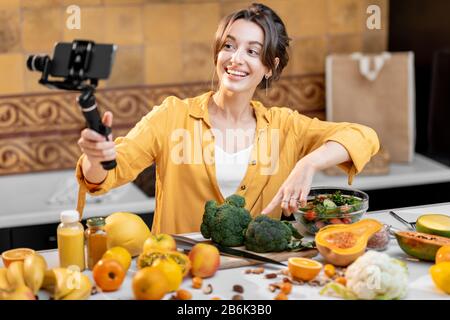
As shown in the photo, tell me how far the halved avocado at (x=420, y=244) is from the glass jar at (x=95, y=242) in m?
0.69

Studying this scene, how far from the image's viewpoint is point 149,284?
1.56 metres

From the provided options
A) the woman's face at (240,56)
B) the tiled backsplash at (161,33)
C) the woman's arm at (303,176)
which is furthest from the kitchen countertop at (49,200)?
the woman's arm at (303,176)

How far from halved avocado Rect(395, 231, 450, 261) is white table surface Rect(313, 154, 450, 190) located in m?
1.45

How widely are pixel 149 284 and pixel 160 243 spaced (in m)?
0.19

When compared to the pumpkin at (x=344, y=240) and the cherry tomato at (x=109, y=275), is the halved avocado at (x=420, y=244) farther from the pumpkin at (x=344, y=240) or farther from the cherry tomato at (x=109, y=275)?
the cherry tomato at (x=109, y=275)

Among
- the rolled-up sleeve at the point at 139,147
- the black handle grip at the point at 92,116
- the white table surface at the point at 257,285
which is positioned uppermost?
the black handle grip at the point at 92,116

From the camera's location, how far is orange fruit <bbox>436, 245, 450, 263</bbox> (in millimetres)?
1750

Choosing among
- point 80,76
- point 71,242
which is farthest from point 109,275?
point 80,76

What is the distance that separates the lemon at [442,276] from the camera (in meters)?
1.63

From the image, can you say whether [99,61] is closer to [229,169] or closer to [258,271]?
[258,271]

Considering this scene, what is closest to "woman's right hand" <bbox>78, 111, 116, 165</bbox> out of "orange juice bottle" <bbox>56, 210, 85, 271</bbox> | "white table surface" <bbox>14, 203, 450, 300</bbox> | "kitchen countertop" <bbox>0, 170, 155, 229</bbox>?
"orange juice bottle" <bbox>56, 210, 85, 271</bbox>
